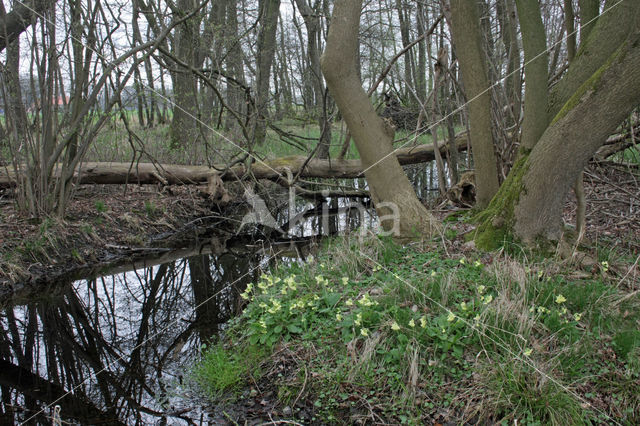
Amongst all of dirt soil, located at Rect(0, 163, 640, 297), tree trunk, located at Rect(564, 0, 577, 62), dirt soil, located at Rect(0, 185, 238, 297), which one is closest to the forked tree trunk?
dirt soil, located at Rect(0, 163, 640, 297)

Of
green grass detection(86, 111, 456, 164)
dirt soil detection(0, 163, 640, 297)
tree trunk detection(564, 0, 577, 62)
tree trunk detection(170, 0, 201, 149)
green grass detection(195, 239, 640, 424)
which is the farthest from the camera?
tree trunk detection(170, 0, 201, 149)

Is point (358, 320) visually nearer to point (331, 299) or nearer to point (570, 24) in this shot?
point (331, 299)

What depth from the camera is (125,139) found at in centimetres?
976

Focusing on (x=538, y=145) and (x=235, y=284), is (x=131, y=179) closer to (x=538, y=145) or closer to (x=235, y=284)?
(x=235, y=284)

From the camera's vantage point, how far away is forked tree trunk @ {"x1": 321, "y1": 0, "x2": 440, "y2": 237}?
4551mm

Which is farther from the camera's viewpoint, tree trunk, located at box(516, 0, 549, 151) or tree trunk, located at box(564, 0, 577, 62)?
tree trunk, located at box(564, 0, 577, 62)

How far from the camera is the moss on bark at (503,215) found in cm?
413

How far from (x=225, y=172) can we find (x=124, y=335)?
4199mm

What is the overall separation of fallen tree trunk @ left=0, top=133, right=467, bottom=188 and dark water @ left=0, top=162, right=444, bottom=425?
1.49 metres

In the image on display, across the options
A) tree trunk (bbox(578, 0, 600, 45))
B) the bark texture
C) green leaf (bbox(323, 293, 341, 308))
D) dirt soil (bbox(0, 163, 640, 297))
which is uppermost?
tree trunk (bbox(578, 0, 600, 45))

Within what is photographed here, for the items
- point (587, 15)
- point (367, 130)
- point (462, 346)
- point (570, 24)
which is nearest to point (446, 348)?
point (462, 346)

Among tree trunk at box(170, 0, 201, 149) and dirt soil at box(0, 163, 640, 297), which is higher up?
tree trunk at box(170, 0, 201, 149)

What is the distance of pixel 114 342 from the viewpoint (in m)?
4.44

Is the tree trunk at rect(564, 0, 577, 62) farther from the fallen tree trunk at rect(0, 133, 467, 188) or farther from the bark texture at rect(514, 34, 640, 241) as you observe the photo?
the fallen tree trunk at rect(0, 133, 467, 188)
